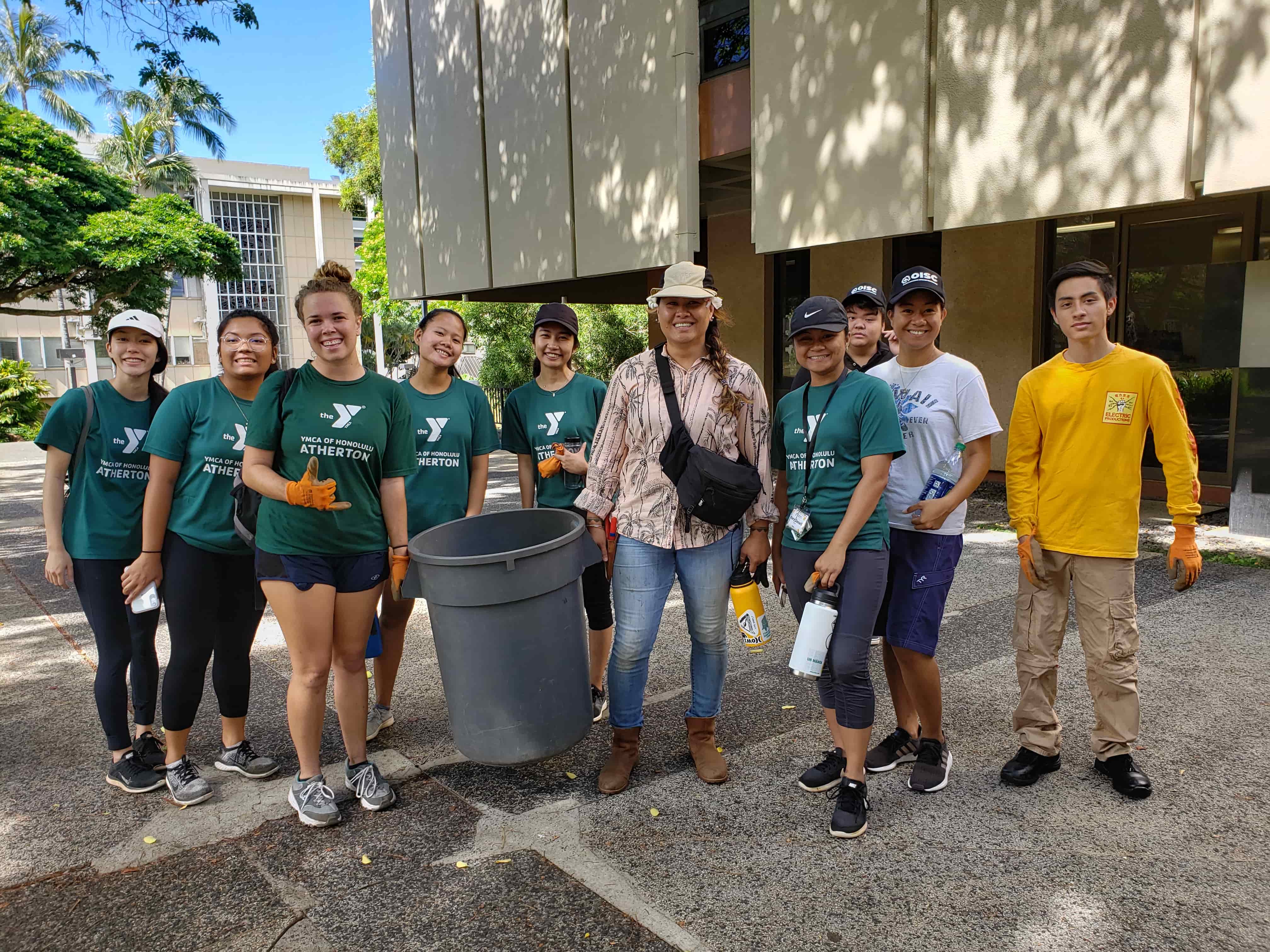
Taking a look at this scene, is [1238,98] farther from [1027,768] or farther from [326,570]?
[326,570]

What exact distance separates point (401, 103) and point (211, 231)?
10141mm

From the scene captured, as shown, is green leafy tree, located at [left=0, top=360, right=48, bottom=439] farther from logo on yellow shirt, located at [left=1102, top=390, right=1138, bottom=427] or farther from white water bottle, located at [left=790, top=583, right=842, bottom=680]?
logo on yellow shirt, located at [left=1102, top=390, right=1138, bottom=427]

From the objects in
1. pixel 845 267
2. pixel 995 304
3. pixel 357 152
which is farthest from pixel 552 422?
pixel 357 152

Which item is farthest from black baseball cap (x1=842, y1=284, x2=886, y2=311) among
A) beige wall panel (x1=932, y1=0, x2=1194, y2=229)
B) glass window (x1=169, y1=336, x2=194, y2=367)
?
glass window (x1=169, y1=336, x2=194, y2=367)

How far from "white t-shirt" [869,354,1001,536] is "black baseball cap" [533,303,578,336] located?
1.48 meters

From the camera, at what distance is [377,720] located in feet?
13.7

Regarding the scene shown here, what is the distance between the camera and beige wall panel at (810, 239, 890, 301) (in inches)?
465

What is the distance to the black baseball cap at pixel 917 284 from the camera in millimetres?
3305

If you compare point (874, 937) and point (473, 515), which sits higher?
point (473, 515)

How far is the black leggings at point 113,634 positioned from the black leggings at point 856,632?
8.86ft

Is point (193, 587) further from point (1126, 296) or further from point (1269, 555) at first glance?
point (1126, 296)

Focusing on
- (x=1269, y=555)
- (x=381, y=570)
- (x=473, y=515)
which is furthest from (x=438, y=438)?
(x=1269, y=555)

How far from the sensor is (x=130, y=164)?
46875mm

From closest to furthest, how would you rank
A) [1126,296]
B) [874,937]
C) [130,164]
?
[874,937] < [1126,296] < [130,164]
